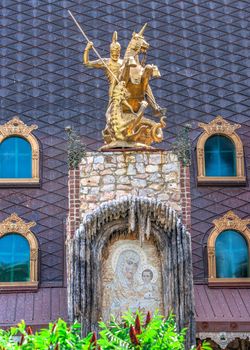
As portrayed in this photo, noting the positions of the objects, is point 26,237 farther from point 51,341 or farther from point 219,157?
point 51,341

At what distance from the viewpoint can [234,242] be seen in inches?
878

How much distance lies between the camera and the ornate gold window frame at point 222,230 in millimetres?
21656

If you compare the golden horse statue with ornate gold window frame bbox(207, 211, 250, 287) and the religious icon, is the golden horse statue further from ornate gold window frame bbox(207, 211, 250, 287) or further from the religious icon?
ornate gold window frame bbox(207, 211, 250, 287)

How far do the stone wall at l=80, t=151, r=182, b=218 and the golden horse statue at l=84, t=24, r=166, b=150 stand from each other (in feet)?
1.40

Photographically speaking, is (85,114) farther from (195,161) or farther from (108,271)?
(108,271)

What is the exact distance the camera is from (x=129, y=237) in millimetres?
17938

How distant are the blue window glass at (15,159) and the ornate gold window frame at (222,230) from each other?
203 inches

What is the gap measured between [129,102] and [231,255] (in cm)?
540

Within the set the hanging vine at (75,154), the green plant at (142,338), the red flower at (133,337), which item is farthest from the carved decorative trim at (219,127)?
the red flower at (133,337)

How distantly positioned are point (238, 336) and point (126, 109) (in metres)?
5.83

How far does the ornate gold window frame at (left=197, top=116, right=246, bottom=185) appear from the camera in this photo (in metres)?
23.3

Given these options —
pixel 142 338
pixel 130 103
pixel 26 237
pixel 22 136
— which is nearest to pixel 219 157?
pixel 130 103

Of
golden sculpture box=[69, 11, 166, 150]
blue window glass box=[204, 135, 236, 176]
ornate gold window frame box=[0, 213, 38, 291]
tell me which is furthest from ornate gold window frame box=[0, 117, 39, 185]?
blue window glass box=[204, 135, 236, 176]

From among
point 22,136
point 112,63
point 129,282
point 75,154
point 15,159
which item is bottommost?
point 129,282
